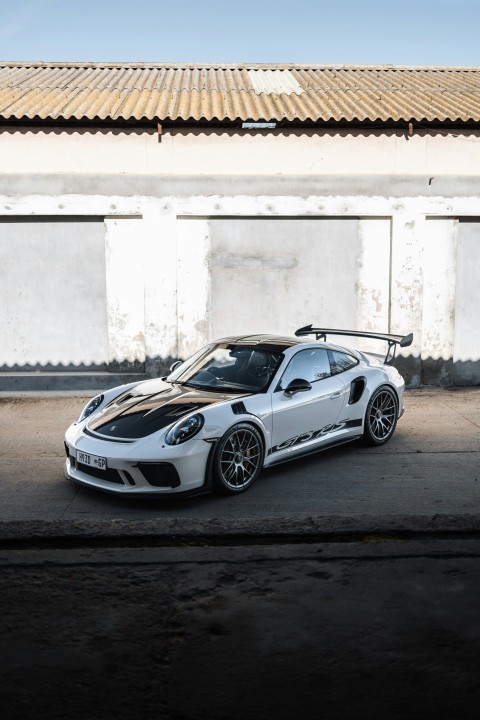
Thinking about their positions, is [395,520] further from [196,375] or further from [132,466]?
[196,375]

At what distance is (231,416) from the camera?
6.77 m

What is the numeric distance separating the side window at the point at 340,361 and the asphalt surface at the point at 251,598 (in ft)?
3.38

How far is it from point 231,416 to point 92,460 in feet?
4.11

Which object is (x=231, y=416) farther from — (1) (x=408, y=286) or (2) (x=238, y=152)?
(2) (x=238, y=152)

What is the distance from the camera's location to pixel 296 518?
6160mm

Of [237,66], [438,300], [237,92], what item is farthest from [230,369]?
[237,66]

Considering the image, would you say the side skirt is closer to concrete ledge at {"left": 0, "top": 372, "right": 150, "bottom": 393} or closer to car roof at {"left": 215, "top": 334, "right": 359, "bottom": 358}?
car roof at {"left": 215, "top": 334, "right": 359, "bottom": 358}

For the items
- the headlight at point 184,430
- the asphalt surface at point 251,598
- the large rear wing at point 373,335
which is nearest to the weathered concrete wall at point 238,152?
the large rear wing at point 373,335

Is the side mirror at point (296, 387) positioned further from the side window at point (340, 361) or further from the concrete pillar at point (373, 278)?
the concrete pillar at point (373, 278)

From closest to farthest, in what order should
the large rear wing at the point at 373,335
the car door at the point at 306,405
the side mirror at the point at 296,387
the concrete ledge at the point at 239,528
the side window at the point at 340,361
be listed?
the concrete ledge at the point at 239,528 < the car door at the point at 306,405 < the side mirror at the point at 296,387 < the side window at the point at 340,361 < the large rear wing at the point at 373,335

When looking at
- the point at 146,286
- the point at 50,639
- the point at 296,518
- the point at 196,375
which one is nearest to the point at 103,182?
the point at 146,286

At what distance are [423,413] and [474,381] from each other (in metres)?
2.60

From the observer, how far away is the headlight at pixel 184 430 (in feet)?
21.2

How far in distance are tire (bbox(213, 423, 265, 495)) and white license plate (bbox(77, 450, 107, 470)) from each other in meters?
0.94
